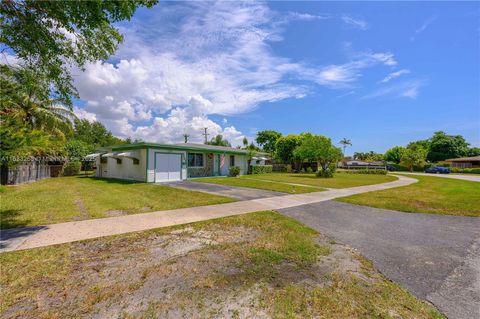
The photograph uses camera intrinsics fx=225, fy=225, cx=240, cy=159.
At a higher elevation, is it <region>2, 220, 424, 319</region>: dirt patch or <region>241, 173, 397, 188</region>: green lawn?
<region>241, 173, 397, 188</region>: green lawn

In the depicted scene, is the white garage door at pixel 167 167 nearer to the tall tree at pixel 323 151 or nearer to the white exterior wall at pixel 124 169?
the white exterior wall at pixel 124 169

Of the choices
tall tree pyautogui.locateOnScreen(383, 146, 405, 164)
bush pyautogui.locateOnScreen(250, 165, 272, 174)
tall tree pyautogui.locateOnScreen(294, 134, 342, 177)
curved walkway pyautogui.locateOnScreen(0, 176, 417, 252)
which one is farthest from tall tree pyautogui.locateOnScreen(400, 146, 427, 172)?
curved walkway pyautogui.locateOnScreen(0, 176, 417, 252)

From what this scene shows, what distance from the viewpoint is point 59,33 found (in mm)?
5930

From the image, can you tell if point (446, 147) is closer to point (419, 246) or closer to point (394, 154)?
point (394, 154)

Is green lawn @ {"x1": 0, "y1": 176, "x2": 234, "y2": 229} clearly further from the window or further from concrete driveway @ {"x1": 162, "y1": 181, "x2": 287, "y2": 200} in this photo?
the window

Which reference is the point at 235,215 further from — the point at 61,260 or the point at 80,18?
the point at 80,18

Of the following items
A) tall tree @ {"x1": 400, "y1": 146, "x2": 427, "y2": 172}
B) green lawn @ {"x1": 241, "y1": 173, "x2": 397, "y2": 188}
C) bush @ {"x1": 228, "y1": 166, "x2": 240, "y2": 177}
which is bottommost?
green lawn @ {"x1": 241, "y1": 173, "x2": 397, "y2": 188}

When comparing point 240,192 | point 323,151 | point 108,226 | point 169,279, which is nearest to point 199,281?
point 169,279

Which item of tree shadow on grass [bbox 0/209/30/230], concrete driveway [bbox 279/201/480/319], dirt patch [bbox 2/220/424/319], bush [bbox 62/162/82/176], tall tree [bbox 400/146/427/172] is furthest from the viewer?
tall tree [bbox 400/146/427/172]

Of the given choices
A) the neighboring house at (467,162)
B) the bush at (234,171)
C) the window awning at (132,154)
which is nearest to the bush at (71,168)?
the window awning at (132,154)

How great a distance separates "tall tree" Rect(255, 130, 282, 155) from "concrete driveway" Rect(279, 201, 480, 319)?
138 feet

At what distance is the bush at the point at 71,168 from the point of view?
22422 millimetres

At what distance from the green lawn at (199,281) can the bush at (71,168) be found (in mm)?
22422

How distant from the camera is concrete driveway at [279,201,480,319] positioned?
3188 mm
